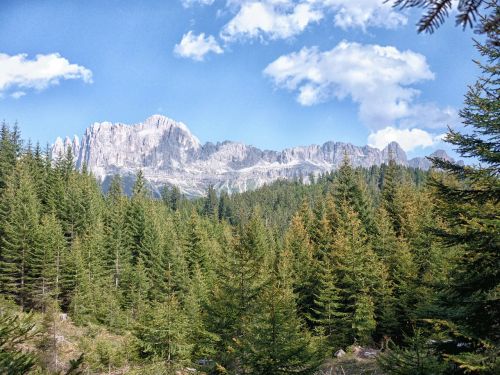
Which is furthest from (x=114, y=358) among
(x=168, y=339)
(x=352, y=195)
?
(x=352, y=195)

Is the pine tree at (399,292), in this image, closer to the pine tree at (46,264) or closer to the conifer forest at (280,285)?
the conifer forest at (280,285)

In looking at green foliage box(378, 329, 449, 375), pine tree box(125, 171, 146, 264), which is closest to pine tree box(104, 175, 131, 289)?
pine tree box(125, 171, 146, 264)

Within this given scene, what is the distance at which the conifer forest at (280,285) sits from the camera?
860 cm

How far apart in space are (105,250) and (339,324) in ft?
115

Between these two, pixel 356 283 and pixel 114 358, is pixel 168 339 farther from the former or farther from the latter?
pixel 356 283

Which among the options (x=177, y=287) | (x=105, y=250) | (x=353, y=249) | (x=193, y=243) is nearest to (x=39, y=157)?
(x=105, y=250)

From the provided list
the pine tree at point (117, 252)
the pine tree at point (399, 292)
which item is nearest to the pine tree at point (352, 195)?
the pine tree at point (399, 292)

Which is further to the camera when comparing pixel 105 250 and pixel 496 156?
pixel 105 250

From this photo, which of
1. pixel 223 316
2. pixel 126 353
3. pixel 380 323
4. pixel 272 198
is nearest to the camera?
pixel 223 316

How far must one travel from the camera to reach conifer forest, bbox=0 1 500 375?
28.2ft

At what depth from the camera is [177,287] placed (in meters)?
43.8

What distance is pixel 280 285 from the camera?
28094 millimetres

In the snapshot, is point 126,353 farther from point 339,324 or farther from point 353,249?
point 353,249

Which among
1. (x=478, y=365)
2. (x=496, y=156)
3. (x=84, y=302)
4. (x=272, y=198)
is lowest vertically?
(x=84, y=302)
